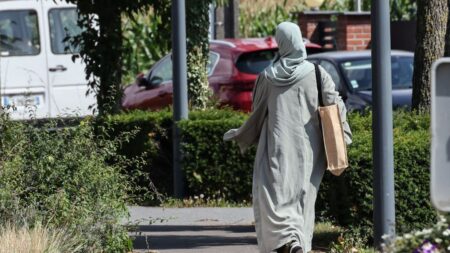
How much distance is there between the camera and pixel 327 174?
927 cm

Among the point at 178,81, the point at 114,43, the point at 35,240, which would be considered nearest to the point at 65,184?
the point at 35,240

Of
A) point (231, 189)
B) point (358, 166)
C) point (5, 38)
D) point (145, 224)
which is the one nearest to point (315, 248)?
point (358, 166)

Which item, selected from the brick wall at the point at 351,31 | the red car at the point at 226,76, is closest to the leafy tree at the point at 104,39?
the red car at the point at 226,76

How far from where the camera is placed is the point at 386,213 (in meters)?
7.92

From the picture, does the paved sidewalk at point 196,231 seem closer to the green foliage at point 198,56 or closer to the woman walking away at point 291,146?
the woman walking away at point 291,146

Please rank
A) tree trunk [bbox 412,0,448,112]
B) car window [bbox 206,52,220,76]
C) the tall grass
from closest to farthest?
the tall grass → tree trunk [bbox 412,0,448,112] → car window [bbox 206,52,220,76]

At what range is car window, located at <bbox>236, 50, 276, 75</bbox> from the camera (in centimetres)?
1578

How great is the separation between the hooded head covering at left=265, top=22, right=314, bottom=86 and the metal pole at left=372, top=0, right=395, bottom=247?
49cm

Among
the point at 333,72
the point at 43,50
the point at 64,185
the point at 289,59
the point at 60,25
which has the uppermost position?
the point at 289,59

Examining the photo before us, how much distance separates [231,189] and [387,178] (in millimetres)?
3951

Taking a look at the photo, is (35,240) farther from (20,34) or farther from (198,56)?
(20,34)

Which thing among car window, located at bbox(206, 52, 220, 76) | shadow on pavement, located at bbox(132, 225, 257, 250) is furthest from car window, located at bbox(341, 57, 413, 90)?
shadow on pavement, located at bbox(132, 225, 257, 250)

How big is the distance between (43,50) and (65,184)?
10407 millimetres

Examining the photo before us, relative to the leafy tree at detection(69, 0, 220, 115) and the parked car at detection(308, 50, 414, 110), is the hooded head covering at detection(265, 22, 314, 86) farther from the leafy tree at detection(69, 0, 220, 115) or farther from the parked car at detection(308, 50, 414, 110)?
the parked car at detection(308, 50, 414, 110)
